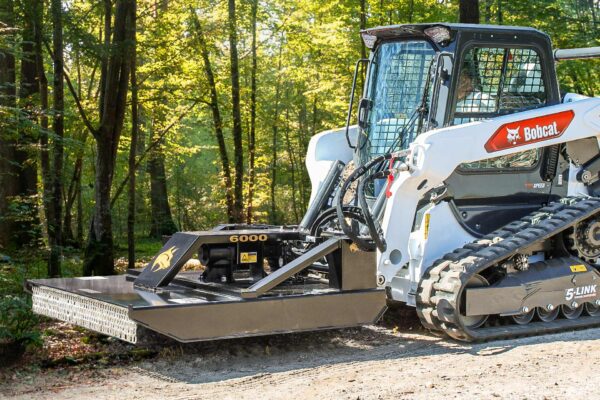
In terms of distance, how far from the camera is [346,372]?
249 inches

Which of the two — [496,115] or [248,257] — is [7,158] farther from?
[496,115]

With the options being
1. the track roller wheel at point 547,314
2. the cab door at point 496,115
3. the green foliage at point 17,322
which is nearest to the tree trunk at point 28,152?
the green foliage at point 17,322

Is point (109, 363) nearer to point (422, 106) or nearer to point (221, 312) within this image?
point (221, 312)

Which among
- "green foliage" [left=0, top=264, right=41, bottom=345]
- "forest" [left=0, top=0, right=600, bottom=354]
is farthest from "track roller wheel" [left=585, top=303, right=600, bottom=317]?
"forest" [left=0, top=0, right=600, bottom=354]

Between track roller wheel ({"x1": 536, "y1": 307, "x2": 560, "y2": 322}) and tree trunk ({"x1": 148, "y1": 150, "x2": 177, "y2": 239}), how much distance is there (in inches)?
577

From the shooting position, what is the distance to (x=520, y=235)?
7.93m

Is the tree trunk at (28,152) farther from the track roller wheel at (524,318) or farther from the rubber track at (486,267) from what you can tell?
the track roller wheel at (524,318)

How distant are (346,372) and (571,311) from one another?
10.4 ft

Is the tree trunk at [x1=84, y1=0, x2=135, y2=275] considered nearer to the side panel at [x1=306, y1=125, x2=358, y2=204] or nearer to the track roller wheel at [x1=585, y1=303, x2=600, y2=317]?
the side panel at [x1=306, y1=125, x2=358, y2=204]

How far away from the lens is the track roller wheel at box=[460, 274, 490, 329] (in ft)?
25.0

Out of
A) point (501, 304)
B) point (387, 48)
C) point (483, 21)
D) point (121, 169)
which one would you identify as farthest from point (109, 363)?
point (121, 169)

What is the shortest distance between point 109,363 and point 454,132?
3.79 metres

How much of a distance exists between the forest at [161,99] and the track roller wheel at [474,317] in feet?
13.5

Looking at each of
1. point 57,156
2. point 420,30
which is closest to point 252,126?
point 57,156
